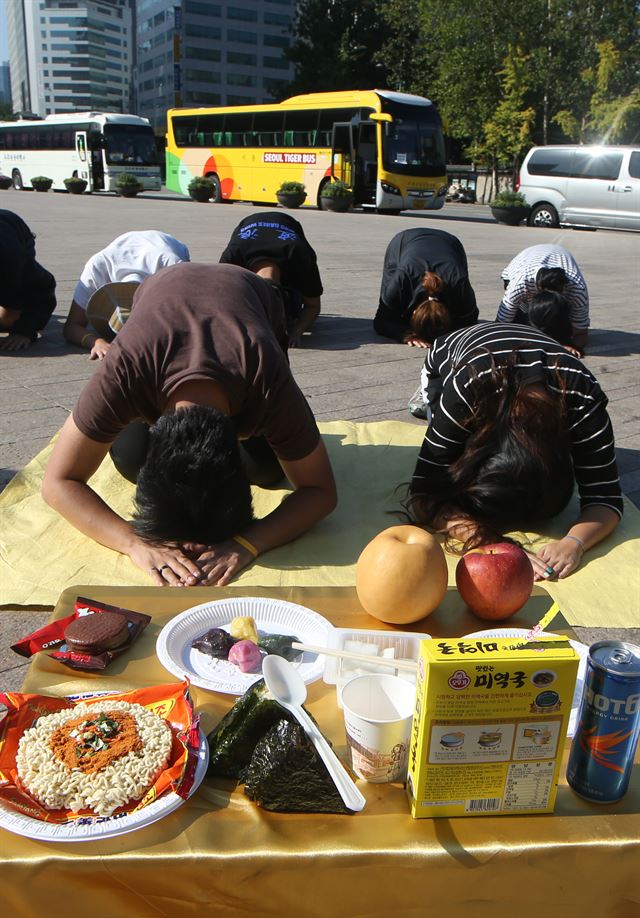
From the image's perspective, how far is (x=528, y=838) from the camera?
1424 mm

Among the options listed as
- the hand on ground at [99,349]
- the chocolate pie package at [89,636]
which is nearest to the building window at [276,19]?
the hand on ground at [99,349]

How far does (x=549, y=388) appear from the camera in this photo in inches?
117

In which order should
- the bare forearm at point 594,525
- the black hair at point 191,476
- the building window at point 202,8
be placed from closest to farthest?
the black hair at point 191,476 < the bare forearm at point 594,525 < the building window at point 202,8

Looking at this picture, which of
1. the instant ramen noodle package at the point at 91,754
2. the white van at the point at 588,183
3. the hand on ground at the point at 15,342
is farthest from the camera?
the white van at the point at 588,183

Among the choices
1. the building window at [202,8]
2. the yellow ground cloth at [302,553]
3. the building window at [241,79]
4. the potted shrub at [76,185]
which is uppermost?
the building window at [202,8]

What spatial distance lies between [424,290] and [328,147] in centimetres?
1922

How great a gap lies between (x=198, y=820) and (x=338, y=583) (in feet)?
5.15

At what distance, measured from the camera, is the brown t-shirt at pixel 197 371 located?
283 centimetres

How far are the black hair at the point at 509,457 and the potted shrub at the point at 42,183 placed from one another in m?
34.1

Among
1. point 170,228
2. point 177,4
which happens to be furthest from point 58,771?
point 177,4

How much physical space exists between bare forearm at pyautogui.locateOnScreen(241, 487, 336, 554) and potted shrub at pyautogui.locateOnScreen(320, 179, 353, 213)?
73.1 feet

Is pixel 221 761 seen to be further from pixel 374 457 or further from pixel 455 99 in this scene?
pixel 455 99

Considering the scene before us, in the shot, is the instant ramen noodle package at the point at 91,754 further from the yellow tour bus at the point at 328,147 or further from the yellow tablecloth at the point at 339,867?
the yellow tour bus at the point at 328,147

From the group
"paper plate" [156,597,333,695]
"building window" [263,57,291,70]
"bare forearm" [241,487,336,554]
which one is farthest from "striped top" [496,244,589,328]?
"building window" [263,57,291,70]
